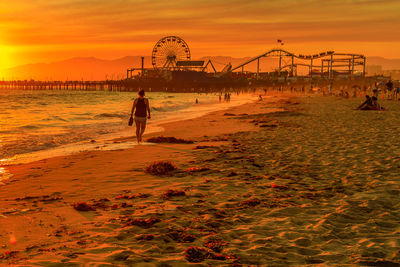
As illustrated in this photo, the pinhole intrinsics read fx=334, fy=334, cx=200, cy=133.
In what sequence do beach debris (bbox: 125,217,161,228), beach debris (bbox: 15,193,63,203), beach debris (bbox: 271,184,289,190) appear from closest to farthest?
beach debris (bbox: 125,217,161,228) < beach debris (bbox: 15,193,63,203) < beach debris (bbox: 271,184,289,190)

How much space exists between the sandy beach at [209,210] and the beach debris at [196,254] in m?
0.01

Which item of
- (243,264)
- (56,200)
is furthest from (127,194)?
(243,264)

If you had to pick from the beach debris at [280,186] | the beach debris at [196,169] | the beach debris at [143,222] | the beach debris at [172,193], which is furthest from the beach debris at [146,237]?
the beach debris at [196,169]

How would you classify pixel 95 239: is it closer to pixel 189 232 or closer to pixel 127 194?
pixel 189 232

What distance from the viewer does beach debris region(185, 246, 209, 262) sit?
3.84 m

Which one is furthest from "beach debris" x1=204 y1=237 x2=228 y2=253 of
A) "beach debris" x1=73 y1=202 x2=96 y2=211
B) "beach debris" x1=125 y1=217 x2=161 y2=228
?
"beach debris" x1=73 y1=202 x2=96 y2=211

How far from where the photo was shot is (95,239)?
4.39m

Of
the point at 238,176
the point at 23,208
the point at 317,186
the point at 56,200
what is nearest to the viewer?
the point at 23,208

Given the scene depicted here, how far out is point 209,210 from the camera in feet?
17.9

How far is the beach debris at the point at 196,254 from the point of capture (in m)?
3.84

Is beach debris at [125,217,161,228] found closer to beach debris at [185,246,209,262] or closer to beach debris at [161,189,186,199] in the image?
beach debris at [185,246,209,262]

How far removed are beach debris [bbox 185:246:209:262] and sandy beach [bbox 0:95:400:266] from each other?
0.04 ft

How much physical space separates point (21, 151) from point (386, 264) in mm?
12324

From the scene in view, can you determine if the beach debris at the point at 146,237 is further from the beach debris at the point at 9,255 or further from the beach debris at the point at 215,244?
the beach debris at the point at 9,255
